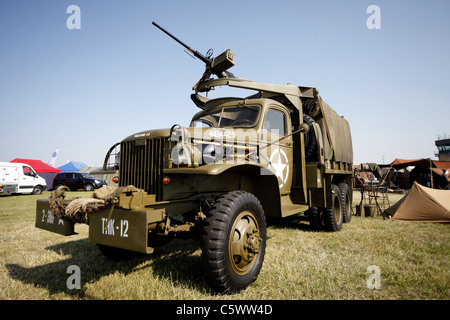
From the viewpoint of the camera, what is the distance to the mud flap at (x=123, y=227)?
2318 mm

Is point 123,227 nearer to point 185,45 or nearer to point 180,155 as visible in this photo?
point 180,155

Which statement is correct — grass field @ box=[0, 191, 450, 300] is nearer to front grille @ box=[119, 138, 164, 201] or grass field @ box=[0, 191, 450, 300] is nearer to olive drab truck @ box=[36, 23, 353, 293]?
olive drab truck @ box=[36, 23, 353, 293]

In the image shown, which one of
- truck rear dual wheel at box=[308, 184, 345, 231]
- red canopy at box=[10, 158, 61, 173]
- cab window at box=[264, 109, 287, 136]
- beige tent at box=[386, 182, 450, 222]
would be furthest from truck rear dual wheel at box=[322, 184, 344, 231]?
red canopy at box=[10, 158, 61, 173]

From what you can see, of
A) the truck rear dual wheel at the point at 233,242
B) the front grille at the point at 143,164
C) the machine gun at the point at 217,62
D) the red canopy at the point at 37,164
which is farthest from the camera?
the red canopy at the point at 37,164

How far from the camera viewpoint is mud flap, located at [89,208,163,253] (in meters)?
2.32

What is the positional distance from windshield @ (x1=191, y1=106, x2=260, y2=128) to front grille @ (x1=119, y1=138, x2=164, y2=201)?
152 centimetres

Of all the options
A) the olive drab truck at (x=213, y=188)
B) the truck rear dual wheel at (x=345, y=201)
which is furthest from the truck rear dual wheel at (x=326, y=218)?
the olive drab truck at (x=213, y=188)

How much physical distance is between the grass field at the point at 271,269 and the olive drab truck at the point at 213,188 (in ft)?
1.18

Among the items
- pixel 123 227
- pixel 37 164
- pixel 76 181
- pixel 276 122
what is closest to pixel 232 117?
pixel 276 122

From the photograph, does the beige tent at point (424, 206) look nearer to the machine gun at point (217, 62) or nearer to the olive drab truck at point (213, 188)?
the olive drab truck at point (213, 188)

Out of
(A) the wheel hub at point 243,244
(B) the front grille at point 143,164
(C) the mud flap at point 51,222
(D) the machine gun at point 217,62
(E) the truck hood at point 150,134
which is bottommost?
(A) the wheel hub at point 243,244

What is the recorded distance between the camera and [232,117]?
4336 millimetres

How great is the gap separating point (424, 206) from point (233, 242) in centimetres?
660
